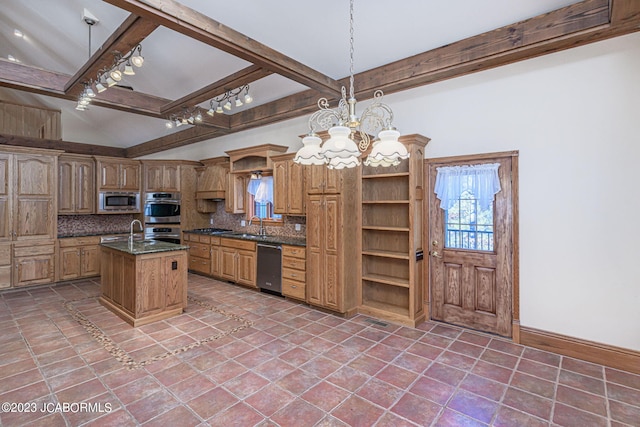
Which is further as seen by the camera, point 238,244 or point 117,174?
point 117,174

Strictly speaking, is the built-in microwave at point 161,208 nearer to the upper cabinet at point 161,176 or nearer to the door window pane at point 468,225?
the upper cabinet at point 161,176

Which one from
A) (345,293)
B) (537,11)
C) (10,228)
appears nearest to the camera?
(537,11)

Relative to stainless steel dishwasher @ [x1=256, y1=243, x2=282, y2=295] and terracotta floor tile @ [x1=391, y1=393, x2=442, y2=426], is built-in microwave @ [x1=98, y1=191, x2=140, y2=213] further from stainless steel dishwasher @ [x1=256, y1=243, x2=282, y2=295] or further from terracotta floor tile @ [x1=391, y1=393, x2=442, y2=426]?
terracotta floor tile @ [x1=391, y1=393, x2=442, y2=426]

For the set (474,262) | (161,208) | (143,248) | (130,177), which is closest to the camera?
(474,262)

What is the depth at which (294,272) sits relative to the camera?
15.3ft

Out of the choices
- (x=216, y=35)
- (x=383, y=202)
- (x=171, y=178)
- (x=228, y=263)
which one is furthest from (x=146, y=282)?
(x=171, y=178)

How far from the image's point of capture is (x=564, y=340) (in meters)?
3.03

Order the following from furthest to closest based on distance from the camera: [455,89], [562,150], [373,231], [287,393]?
[373,231] < [455,89] < [562,150] < [287,393]

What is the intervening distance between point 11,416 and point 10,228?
4.62m

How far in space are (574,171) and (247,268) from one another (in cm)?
458

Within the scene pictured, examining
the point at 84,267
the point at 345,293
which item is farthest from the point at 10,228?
the point at 345,293

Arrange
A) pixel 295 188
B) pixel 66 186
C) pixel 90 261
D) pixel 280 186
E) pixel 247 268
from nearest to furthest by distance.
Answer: pixel 295 188, pixel 280 186, pixel 247 268, pixel 90 261, pixel 66 186

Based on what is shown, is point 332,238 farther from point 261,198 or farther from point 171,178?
point 171,178

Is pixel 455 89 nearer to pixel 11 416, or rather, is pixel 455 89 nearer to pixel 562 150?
pixel 562 150
